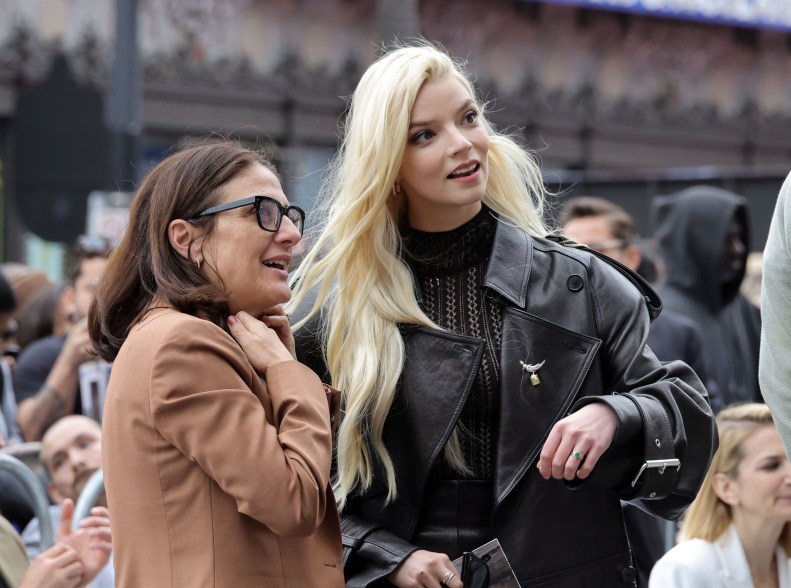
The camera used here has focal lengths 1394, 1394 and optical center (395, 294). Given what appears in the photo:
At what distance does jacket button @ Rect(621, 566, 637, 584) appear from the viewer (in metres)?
3.32

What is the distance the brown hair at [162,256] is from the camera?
118 inches

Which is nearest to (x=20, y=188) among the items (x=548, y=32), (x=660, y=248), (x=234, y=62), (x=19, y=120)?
(x=19, y=120)

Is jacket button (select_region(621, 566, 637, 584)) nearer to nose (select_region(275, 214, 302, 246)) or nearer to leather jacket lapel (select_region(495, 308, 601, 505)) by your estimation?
leather jacket lapel (select_region(495, 308, 601, 505))

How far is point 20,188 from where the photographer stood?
12.1m

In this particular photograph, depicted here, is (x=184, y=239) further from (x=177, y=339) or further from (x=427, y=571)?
(x=427, y=571)

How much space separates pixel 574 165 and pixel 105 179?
13141mm

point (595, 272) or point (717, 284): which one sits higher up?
point (595, 272)

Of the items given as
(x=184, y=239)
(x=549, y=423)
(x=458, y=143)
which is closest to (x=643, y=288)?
(x=549, y=423)

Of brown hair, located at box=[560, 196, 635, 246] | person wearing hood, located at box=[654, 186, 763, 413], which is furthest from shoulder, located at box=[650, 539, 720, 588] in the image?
person wearing hood, located at box=[654, 186, 763, 413]

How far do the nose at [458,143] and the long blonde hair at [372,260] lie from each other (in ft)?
0.39

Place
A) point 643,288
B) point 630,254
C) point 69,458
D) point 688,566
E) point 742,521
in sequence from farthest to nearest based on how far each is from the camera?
point 630,254 → point 69,458 → point 742,521 → point 688,566 → point 643,288

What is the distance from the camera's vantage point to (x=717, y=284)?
7695 millimetres

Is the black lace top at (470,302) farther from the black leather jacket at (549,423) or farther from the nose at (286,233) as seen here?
the nose at (286,233)

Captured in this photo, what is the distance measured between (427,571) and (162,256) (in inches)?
37.5
